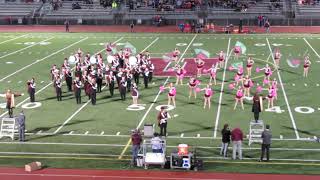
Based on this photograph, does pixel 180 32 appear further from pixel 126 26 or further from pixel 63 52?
pixel 63 52

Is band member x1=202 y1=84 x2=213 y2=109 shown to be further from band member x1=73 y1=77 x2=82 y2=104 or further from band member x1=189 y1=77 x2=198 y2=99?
band member x1=73 y1=77 x2=82 y2=104

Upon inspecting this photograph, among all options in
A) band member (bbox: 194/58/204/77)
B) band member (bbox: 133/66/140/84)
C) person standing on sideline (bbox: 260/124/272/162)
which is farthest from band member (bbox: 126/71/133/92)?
person standing on sideline (bbox: 260/124/272/162)

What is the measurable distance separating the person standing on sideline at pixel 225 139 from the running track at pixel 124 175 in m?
1.56

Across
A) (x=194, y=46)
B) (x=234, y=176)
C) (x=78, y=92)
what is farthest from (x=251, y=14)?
(x=234, y=176)

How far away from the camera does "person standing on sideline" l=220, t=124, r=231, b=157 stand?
17.0 m

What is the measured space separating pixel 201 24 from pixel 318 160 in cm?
3416

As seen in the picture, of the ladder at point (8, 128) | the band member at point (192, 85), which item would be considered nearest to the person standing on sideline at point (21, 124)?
the ladder at point (8, 128)

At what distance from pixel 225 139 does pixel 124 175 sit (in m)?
3.27

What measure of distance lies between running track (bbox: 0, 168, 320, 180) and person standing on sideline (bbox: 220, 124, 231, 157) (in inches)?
61.3

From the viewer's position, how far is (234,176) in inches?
615

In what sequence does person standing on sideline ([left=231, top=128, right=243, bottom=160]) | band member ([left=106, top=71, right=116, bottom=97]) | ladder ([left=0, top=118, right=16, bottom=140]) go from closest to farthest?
person standing on sideline ([left=231, top=128, right=243, bottom=160]), ladder ([left=0, top=118, right=16, bottom=140]), band member ([left=106, top=71, right=116, bottom=97])

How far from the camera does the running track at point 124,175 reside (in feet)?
51.0

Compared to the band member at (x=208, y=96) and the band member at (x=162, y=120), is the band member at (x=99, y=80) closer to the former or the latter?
the band member at (x=208, y=96)

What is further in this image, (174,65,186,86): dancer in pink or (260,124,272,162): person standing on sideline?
(174,65,186,86): dancer in pink
